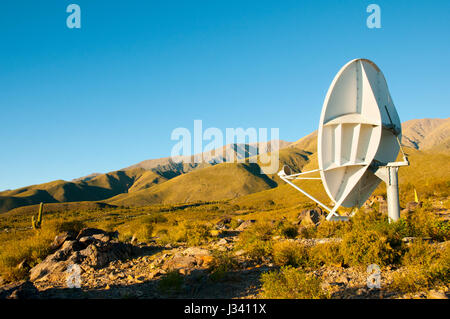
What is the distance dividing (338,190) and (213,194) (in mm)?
144917

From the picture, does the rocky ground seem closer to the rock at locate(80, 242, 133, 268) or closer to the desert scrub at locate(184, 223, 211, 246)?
the rock at locate(80, 242, 133, 268)

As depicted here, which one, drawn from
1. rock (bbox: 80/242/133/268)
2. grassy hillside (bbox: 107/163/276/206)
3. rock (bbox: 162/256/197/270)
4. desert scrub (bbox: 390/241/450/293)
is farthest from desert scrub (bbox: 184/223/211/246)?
grassy hillside (bbox: 107/163/276/206)

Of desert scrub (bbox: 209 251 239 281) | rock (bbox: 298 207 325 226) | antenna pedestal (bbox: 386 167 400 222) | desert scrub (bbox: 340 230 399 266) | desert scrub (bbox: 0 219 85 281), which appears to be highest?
antenna pedestal (bbox: 386 167 400 222)

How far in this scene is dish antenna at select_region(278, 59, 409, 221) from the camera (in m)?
13.4

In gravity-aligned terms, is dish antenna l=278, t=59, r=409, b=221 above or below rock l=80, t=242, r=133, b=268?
above

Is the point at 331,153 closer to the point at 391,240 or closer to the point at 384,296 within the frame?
the point at 391,240

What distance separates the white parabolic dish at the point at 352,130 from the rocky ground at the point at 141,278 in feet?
11.3

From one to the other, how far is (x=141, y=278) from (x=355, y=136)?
10.9 m

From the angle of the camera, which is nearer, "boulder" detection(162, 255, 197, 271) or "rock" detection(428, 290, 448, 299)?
"rock" detection(428, 290, 448, 299)

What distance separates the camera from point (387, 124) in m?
14.1

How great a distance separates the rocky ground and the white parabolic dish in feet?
11.3

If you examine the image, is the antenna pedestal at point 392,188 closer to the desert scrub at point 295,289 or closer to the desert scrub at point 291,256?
the desert scrub at point 291,256

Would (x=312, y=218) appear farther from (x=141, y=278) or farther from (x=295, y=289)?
(x=295, y=289)
